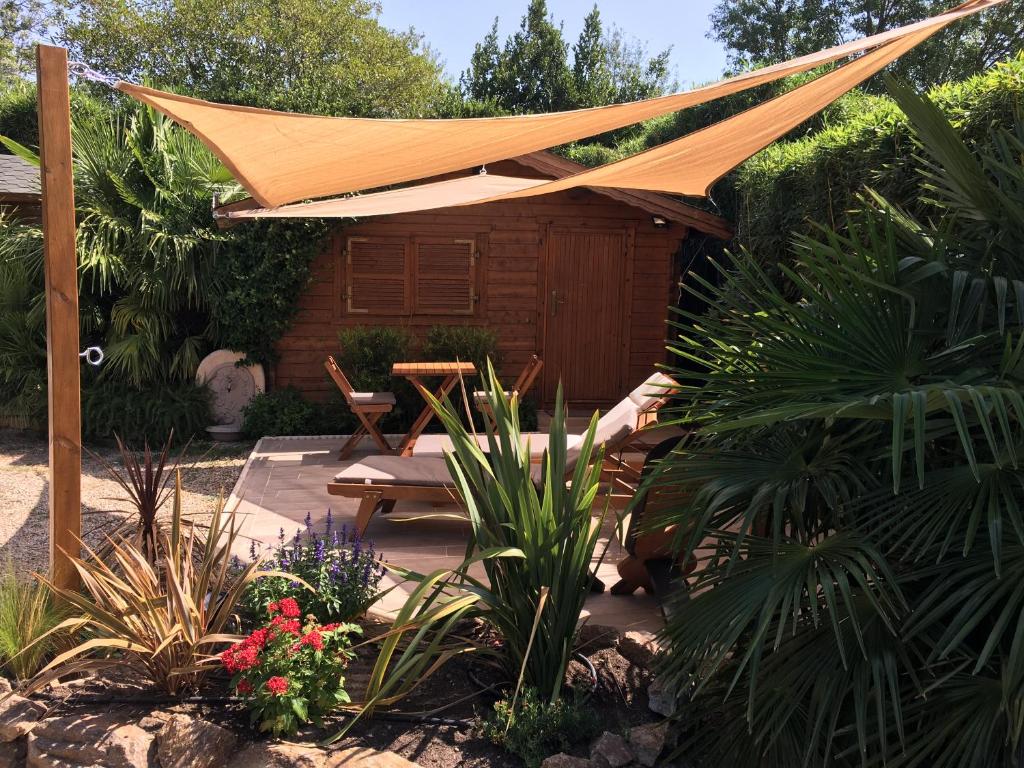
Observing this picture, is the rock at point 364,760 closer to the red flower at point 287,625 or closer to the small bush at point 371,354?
the red flower at point 287,625

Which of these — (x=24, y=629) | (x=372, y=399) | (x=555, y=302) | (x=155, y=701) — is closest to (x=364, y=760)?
(x=155, y=701)

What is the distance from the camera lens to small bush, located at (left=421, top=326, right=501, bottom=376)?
9.55 metres

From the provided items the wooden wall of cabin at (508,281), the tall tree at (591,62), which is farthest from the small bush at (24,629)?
the tall tree at (591,62)

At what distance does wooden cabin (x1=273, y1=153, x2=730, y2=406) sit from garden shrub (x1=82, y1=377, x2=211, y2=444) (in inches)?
38.9

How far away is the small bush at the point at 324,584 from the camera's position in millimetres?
3479

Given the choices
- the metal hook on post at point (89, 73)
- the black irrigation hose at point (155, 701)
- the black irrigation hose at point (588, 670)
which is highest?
the metal hook on post at point (89, 73)

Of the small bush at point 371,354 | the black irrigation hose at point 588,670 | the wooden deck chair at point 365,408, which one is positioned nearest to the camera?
the black irrigation hose at point 588,670

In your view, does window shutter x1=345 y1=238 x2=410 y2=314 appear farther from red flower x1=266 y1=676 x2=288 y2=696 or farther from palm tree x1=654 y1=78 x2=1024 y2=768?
red flower x1=266 y1=676 x2=288 y2=696

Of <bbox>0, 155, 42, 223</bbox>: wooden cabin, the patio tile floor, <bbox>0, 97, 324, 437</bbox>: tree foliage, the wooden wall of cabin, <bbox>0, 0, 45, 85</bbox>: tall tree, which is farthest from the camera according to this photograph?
<bbox>0, 0, 45, 85</bbox>: tall tree

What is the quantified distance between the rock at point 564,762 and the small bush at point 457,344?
22.6ft

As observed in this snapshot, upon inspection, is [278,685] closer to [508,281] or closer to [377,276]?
[377,276]

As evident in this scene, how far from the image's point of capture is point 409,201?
18.8 feet

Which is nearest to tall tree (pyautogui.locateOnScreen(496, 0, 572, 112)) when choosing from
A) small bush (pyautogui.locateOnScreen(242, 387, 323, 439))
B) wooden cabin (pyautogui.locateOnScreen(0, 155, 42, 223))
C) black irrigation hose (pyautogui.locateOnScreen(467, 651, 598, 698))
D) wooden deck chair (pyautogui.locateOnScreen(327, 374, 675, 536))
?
wooden cabin (pyautogui.locateOnScreen(0, 155, 42, 223))

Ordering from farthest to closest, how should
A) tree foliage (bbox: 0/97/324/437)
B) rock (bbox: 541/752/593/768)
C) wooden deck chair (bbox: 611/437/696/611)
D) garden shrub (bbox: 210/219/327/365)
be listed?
garden shrub (bbox: 210/219/327/365), tree foliage (bbox: 0/97/324/437), wooden deck chair (bbox: 611/437/696/611), rock (bbox: 541/752/593/768)
